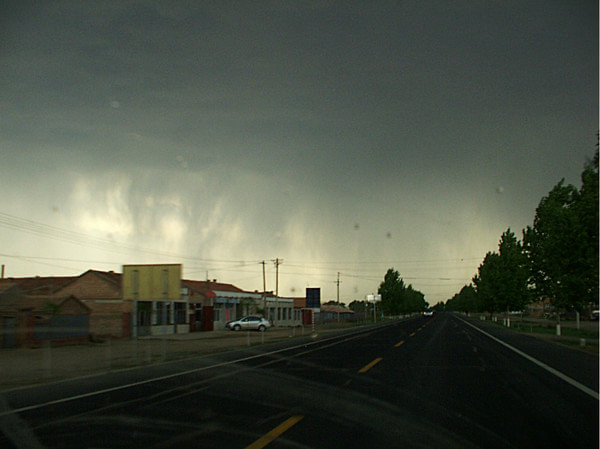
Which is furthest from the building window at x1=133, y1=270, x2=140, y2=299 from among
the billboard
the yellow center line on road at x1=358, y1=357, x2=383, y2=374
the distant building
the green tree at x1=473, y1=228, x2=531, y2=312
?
the green tree at x1=473, y1=228, x2=531, y2=312

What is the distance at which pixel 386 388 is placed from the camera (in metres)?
12.1

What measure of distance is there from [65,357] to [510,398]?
20.0 metres

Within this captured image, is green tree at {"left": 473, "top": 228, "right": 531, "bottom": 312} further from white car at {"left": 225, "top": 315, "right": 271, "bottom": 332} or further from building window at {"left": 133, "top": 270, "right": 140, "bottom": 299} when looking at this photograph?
building window at {"left": 133, "top": 270, "right": 140, "bottom": 299}

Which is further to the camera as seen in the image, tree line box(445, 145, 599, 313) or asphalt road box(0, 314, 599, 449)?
tree line box(445, 145, 599, 313)

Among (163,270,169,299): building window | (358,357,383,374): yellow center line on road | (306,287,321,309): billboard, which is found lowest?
(358,357,383,374): yellow center line on road

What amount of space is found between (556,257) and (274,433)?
3020 centimetres

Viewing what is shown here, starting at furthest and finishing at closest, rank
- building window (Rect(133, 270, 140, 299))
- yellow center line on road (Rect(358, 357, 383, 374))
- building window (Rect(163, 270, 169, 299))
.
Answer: building window (Rect(133, 270, 140, 299)) → building window (Rect(163, 270, 169, 299)) → yellow center line on road (Rect(358, 357, 383, 374))

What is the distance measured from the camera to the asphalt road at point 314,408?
291 inches

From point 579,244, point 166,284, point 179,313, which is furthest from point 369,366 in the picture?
point 179,313

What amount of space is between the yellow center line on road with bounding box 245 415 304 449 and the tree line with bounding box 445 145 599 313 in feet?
82.0

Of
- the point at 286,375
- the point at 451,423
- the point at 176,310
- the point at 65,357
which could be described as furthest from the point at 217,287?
the point at 451,423

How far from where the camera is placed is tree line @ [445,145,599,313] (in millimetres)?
29828

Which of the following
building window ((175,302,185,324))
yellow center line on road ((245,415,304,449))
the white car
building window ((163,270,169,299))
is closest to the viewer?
yellow center line on road ((245,415,304,449))

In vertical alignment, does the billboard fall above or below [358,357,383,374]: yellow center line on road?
above
